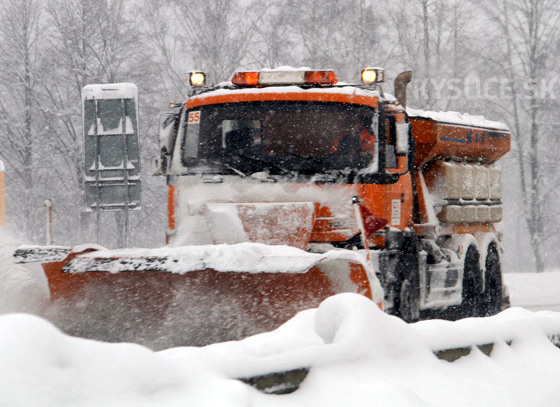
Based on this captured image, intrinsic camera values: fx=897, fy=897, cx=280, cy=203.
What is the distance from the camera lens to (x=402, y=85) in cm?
900

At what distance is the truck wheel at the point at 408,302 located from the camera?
304 inches

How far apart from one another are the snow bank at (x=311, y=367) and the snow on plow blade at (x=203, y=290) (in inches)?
77.4

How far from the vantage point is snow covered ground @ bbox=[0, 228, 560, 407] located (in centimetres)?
217

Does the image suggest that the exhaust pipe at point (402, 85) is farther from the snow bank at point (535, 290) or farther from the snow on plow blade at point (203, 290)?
the snow bank at point (535, 290)

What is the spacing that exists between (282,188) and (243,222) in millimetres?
456

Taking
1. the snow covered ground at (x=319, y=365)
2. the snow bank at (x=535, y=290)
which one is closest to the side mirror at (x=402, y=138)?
the snow covered ground at (x=319, y=365)

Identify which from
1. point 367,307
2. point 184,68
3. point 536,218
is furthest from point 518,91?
point 367,307

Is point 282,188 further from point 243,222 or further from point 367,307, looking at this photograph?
point 367,307

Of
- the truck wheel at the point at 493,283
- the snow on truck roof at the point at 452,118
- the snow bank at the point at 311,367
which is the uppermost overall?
the snow on truck roof at the point at 452,118

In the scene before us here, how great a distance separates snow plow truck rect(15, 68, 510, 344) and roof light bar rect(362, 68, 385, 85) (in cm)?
1

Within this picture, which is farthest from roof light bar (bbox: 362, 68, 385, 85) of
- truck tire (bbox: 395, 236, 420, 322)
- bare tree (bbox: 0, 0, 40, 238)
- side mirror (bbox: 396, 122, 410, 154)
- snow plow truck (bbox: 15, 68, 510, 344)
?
bare tree (bbox: 0, 0, 40, 238)

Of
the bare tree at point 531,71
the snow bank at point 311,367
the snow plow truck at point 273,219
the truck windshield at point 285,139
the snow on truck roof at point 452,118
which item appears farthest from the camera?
the bare tree at point 531,71

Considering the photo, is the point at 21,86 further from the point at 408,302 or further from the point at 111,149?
the point at 408,302

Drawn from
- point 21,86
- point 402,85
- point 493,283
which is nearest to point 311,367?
point 402,85
